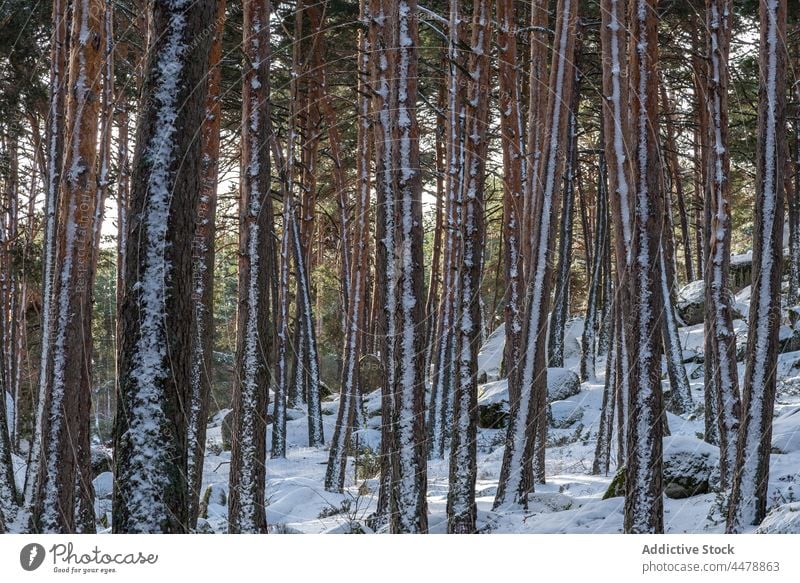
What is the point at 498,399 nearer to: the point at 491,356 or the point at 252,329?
the point at 491,356

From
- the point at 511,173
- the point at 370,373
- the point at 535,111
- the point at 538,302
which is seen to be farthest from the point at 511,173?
the point at 370,373

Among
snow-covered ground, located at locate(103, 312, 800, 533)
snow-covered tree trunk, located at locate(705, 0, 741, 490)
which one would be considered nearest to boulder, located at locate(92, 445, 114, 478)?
snow-covered ground, located at locate(103, 312, 800, 533)

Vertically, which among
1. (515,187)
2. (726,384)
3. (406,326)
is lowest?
(726,384)

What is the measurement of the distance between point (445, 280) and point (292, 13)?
6.50 metres

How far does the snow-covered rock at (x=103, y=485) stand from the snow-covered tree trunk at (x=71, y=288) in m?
6.31

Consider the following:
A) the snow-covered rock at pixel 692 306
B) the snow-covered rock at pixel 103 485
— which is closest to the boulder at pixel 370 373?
the snow-covered rock at pixel 692 306

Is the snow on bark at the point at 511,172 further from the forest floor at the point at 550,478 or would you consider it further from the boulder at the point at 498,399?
the boulder at the point at 498,399

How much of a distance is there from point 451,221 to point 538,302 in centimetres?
236

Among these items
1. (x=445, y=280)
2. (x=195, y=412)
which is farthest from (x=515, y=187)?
(x=195, y=412)

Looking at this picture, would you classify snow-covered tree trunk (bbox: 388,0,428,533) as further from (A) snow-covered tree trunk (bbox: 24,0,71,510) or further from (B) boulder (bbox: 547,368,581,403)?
(B) boulder (bbox: 547,368,581,403)

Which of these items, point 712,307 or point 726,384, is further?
point 712,307

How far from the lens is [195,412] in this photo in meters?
10.8

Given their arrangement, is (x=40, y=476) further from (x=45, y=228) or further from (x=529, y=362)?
(x=529, y=362)

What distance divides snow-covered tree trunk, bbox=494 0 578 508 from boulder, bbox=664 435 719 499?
181 cm
